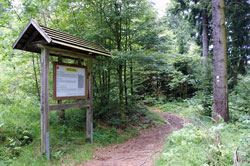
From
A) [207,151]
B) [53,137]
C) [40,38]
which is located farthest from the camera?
[53,137]

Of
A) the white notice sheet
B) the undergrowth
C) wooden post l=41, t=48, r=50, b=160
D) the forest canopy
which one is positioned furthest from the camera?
the forest canopy

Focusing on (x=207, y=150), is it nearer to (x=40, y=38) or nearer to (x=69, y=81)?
(x=69, y=81)

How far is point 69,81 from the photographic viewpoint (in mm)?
4309

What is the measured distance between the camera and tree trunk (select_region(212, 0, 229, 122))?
16.3 feet

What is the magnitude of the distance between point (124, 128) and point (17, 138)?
3817 mm

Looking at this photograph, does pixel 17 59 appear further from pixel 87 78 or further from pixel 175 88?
pixel 175 88

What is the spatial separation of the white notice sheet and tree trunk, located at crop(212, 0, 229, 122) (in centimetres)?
425

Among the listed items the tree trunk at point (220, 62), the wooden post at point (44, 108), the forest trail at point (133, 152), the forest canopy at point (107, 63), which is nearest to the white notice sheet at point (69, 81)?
the wooden post at point (44, 108)

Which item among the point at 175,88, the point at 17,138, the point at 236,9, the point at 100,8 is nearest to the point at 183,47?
the point at 175,88

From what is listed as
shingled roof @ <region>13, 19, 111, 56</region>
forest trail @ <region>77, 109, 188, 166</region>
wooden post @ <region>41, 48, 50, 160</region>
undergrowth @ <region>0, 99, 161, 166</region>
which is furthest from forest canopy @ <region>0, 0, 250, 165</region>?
shingled roof @ <region>13, 19, 111, 56</region>

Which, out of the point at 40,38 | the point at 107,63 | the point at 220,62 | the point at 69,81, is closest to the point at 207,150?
the point at 220,62

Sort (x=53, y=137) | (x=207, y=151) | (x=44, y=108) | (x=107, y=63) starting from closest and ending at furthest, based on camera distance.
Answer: (x=207, y=151), (x=44, y=108), (x=53, y=137), (x=107, y=63)

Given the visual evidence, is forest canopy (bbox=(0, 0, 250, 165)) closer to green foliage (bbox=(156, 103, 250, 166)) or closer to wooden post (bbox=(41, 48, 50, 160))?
wooden post (bbox=(41, 48, 50, 160))

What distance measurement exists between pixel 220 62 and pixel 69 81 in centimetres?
468
